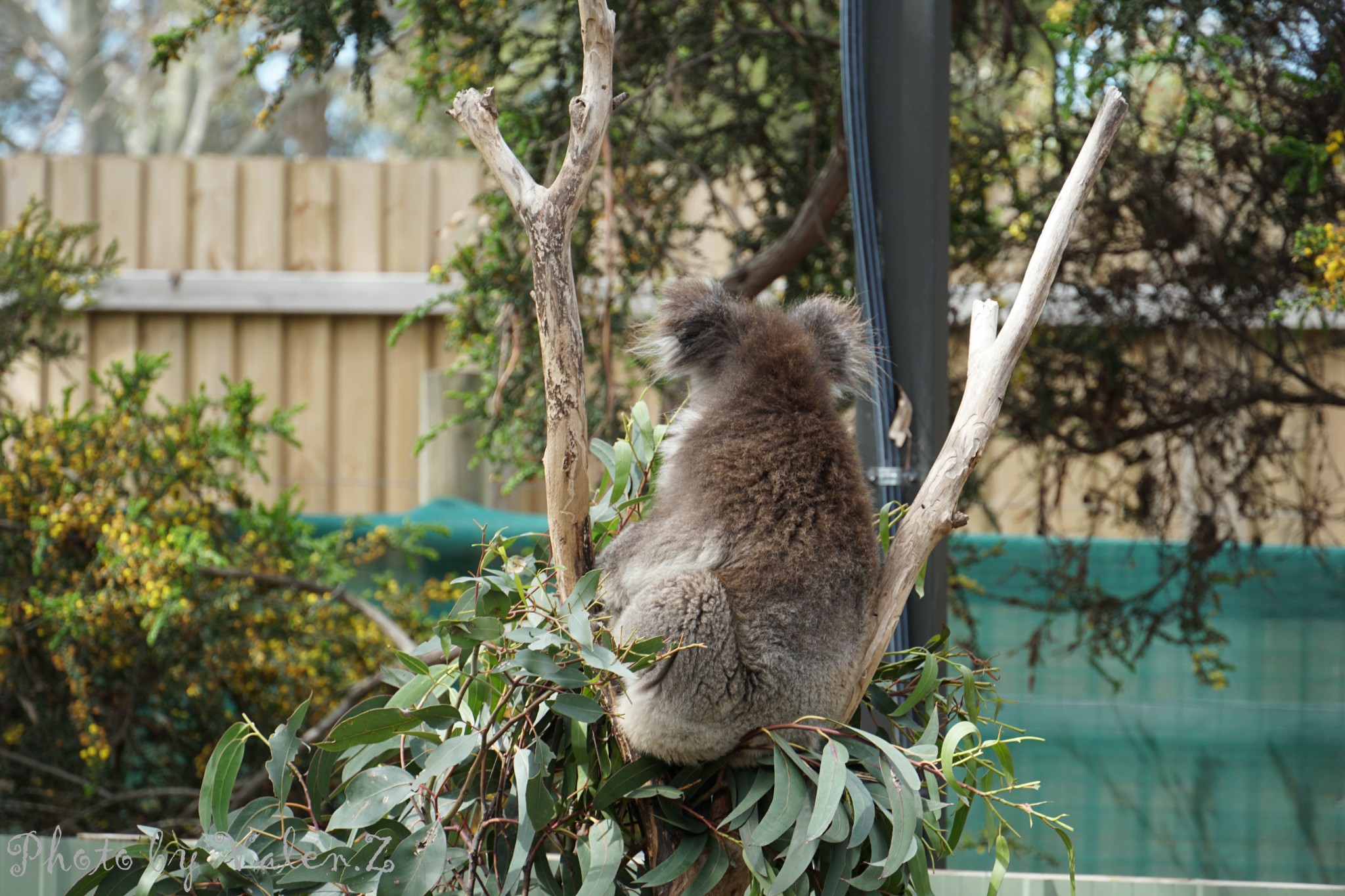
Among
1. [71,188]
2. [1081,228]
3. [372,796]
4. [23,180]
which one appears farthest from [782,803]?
[23,180]

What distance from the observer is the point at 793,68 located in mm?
3367

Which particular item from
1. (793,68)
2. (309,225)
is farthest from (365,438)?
(793,68)

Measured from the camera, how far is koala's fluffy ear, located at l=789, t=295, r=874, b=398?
1512 millimetres

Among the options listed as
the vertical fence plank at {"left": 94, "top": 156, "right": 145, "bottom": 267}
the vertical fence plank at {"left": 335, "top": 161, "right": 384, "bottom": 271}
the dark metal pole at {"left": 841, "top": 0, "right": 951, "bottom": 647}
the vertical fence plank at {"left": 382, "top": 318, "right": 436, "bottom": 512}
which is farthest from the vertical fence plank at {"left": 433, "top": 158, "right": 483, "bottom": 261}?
the dark metal pole at {"left": 841, "top": 0, "right": 951, "bottom": 647}

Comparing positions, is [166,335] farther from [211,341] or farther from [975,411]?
[975,411]

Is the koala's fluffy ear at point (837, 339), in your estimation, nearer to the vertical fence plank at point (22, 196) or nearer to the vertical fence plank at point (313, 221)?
the vertical fence plank at point (313, 221)

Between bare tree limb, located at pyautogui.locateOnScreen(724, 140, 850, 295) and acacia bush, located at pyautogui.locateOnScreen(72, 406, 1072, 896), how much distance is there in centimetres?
180

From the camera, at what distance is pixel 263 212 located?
4113mm

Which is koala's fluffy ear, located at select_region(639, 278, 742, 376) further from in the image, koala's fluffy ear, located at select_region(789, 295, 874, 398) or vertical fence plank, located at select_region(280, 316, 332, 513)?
vertical fence plank, located at select_region(280, 316, 332, 513)

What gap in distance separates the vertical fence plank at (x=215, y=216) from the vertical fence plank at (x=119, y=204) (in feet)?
0.69

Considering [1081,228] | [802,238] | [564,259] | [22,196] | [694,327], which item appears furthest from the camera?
[22,196]

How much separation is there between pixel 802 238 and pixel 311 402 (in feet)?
6.83

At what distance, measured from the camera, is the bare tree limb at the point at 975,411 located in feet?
4.25

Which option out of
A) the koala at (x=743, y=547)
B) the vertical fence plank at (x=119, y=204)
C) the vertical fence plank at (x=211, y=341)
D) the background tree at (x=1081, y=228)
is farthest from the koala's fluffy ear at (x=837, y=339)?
the vertical fence plank at (x=119, y=204)
